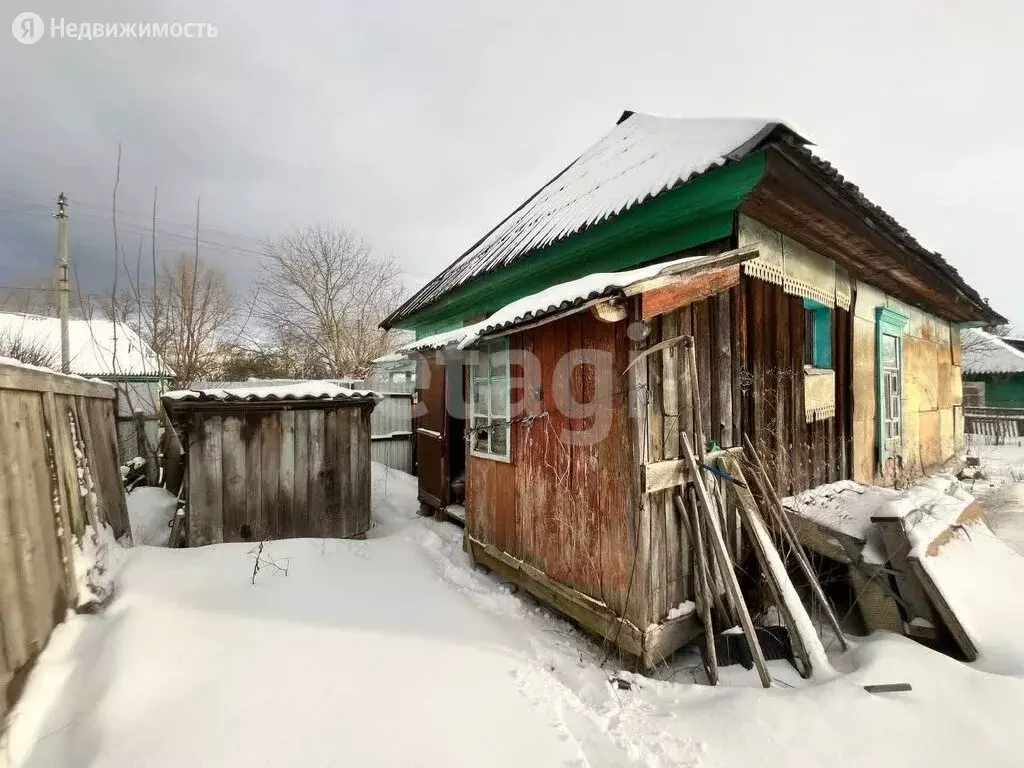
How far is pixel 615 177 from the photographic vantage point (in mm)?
5012

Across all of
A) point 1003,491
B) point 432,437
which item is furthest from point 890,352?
point 432,437

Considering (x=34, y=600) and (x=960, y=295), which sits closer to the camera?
(x=34, y=600)

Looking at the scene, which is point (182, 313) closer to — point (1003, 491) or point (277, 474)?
point (277, 474)

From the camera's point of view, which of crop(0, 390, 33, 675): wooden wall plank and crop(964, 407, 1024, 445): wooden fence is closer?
crop(0, 390, 33, 675): wooden wall plank

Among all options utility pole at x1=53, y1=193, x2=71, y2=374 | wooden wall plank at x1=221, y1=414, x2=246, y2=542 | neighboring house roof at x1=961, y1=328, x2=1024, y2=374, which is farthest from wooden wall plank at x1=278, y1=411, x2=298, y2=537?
neighboring house roof at x1=961, y1=328, x2=1024, y2=374

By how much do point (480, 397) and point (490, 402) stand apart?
0.30 m

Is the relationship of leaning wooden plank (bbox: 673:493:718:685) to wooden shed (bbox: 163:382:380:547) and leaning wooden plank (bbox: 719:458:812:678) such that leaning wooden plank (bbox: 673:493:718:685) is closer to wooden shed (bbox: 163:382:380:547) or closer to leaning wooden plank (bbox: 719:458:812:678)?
leaning wooden plank (bbox: 719:458:812:678)

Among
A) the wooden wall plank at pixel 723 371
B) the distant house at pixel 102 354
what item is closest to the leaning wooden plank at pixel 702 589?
the wooden wall plank at pixel 723 371

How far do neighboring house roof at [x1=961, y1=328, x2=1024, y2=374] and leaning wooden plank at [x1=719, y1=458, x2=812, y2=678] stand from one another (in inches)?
1050

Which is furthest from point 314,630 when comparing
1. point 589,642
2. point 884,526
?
point 884,526

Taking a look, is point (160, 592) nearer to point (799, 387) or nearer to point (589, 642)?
point (589, 642)

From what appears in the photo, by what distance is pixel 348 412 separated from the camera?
16.8 ft

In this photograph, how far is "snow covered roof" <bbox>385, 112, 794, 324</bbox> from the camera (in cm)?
336

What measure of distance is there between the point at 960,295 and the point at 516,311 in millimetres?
7902
